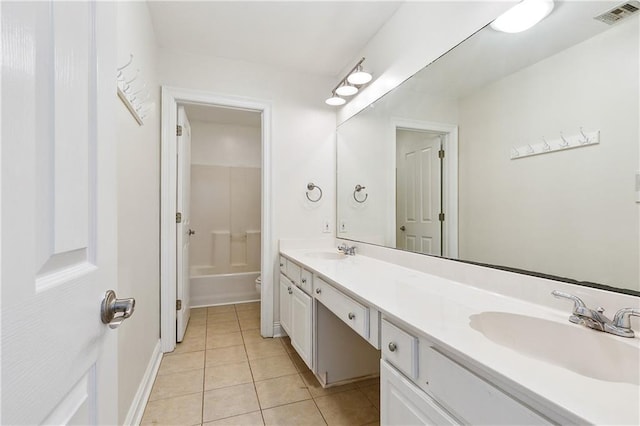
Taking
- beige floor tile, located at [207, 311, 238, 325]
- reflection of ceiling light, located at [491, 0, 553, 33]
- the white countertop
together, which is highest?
reflection of ceiling light, located at [491, 0, 553, 33]

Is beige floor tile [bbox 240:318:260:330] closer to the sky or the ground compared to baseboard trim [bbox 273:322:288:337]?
closer to the ground

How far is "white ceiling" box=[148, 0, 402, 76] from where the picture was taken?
74.5 inches

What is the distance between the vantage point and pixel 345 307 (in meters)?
1.34

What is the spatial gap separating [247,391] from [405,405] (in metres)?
1.23

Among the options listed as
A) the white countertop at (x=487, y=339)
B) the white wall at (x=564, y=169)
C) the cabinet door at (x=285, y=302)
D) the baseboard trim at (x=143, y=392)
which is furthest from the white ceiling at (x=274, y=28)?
the baseboard trim at (x=143, y=392)

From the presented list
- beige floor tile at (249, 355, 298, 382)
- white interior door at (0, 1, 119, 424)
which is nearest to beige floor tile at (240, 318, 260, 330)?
beige floor tile at (249, 355, 298, 382)

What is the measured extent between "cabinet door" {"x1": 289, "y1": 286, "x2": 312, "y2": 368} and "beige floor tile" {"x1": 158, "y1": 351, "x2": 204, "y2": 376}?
72 centimetres

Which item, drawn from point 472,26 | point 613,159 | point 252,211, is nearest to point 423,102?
point 472,26

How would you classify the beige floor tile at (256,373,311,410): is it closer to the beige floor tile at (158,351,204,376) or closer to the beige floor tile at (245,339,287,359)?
the beige floor tile at (245,339,287,359)

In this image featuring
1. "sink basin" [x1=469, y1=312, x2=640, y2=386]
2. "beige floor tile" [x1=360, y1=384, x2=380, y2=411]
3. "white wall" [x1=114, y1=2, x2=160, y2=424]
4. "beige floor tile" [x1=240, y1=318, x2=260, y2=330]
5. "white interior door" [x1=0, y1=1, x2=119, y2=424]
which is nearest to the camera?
"white interior door" [x1=0, y1=1, x2=119, y2=424]

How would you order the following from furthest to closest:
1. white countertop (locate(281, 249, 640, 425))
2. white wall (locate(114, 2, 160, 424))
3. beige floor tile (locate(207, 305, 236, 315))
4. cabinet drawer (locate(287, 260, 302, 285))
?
1. beige floor tile (locate(207, 305, 236, 315))
2. cabinet drawer (locate(287, 260, 302, 285))
3. white wall (locate(114, 2, 160, 424))
4. white countertop (locate(281, 249, 640, 425))

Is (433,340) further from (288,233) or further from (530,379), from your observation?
(288,233)

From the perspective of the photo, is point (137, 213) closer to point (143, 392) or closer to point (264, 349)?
point (143, 392)

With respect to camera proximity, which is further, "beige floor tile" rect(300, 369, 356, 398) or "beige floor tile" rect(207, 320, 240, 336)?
"beige floor tile" rect(207, 320, 240, 336)
